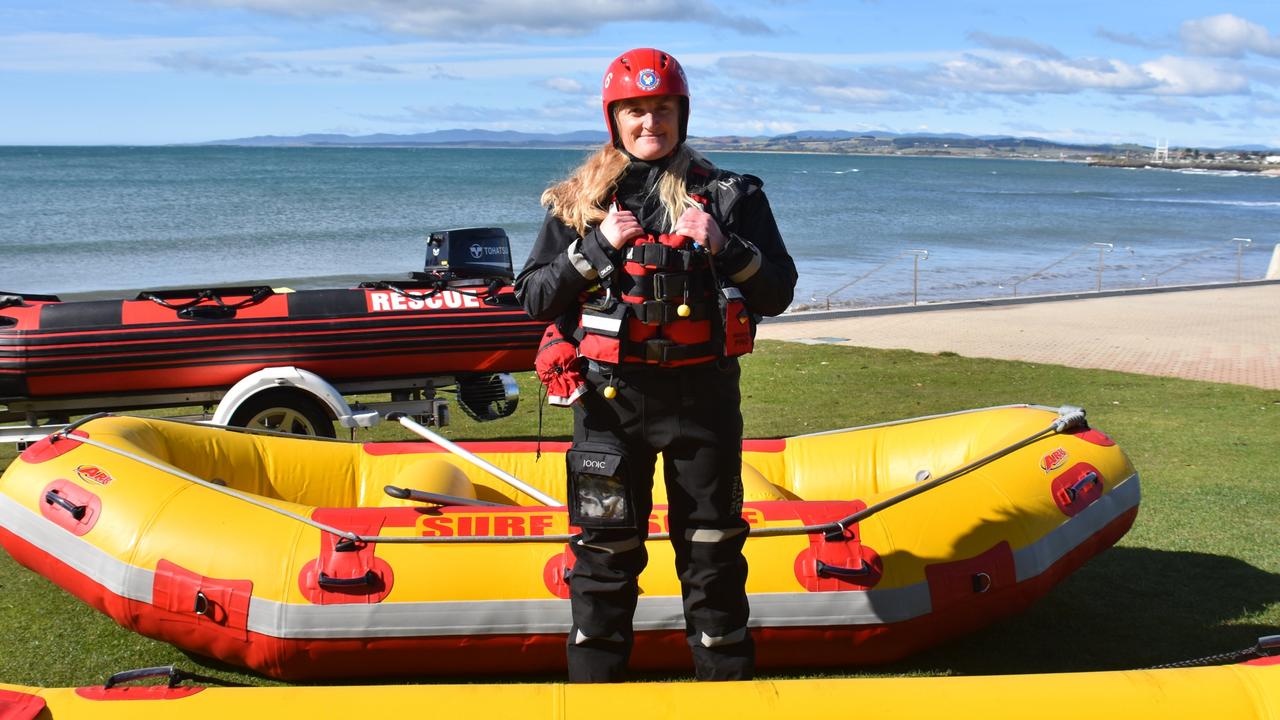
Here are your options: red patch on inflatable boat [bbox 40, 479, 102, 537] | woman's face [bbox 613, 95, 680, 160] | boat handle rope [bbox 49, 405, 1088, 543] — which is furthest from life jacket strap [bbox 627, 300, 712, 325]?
red patch on inflatable boat [bbox 40, 479, 102, 537]

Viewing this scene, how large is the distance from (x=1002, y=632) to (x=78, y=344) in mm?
4794

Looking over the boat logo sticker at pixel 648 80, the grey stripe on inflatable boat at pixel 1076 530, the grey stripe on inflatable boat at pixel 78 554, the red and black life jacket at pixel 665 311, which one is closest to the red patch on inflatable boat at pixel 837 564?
the grey stripe on inflatable boat at pixel 1076 530

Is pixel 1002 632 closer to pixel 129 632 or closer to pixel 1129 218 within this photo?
pixel 129 632

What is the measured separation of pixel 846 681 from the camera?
2449mm

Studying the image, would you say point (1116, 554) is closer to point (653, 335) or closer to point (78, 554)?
point (653, 335)

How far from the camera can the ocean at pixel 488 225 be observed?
22.9m

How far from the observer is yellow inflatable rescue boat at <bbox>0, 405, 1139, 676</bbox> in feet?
12.0

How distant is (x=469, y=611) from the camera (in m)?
3.67

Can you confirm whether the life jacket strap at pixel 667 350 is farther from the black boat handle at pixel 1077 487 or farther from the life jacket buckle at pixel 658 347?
the black boat handle at pixel 1077 487

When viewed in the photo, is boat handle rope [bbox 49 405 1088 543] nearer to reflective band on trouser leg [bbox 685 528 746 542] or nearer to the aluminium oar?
reflective band on trouser leg [bbox 685 528 746 542]

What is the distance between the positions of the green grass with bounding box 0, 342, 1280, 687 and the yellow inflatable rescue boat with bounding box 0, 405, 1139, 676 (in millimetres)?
238

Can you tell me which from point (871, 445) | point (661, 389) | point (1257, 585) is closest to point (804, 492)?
point (871, 445)

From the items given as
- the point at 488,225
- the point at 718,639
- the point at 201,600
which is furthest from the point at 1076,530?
the point at 488,225

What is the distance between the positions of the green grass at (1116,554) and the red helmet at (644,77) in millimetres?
2080
